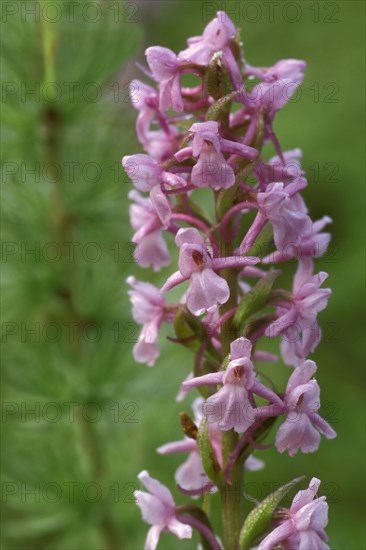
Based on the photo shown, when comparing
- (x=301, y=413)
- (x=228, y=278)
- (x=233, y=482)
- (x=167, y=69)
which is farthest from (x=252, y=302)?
(x=167, y=69)

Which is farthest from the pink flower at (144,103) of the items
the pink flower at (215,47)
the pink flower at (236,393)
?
the pink flower at (236,393)

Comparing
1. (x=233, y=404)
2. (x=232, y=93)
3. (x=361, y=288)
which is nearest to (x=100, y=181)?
(x=232, y=93)

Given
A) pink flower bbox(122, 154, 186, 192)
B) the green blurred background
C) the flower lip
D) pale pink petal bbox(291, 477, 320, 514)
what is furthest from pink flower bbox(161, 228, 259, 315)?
the green blurred background

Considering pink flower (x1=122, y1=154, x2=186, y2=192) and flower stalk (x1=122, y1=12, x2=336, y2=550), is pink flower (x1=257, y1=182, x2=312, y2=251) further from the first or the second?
pink flower (x1=122, y1=154, x2=186, y2=192)

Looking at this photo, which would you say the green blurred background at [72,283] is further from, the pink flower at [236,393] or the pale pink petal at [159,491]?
the pink flower at [236,393]

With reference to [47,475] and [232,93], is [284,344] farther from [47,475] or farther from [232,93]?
[47,475]

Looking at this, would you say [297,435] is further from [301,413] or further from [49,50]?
[49,50]
